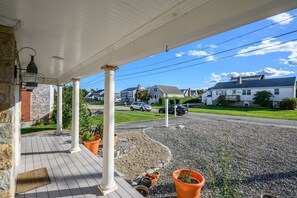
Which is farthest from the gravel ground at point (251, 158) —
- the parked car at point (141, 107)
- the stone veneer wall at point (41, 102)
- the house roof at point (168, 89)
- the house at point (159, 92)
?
the house roof at point (168, 89)

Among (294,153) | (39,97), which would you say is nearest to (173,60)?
(294,153)

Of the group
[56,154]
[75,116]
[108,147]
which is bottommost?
[56,154]

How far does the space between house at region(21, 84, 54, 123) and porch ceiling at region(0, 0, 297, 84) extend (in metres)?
9.55

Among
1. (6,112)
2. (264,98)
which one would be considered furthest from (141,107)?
(6,112)

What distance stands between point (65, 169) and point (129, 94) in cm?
4326

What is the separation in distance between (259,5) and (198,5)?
454mm

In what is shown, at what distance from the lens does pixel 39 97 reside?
35.3ft

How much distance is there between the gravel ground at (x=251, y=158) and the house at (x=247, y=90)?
22312mm

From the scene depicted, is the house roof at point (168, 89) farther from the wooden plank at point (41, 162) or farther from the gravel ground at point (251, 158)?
the wooden plank at point (41, 162)

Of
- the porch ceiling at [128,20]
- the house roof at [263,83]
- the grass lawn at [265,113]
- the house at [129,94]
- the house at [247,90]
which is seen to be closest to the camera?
the porch ceiling at [128,20]

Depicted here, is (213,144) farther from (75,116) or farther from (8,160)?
(8,160)

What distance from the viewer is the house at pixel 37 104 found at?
10109 millimetres

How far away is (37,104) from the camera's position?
10.6 metres

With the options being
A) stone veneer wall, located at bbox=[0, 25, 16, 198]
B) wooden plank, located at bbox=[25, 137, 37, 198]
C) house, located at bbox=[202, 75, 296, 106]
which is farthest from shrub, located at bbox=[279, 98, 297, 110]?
stone veneer wall, located at bbox=[0, 25, 16, 198]
